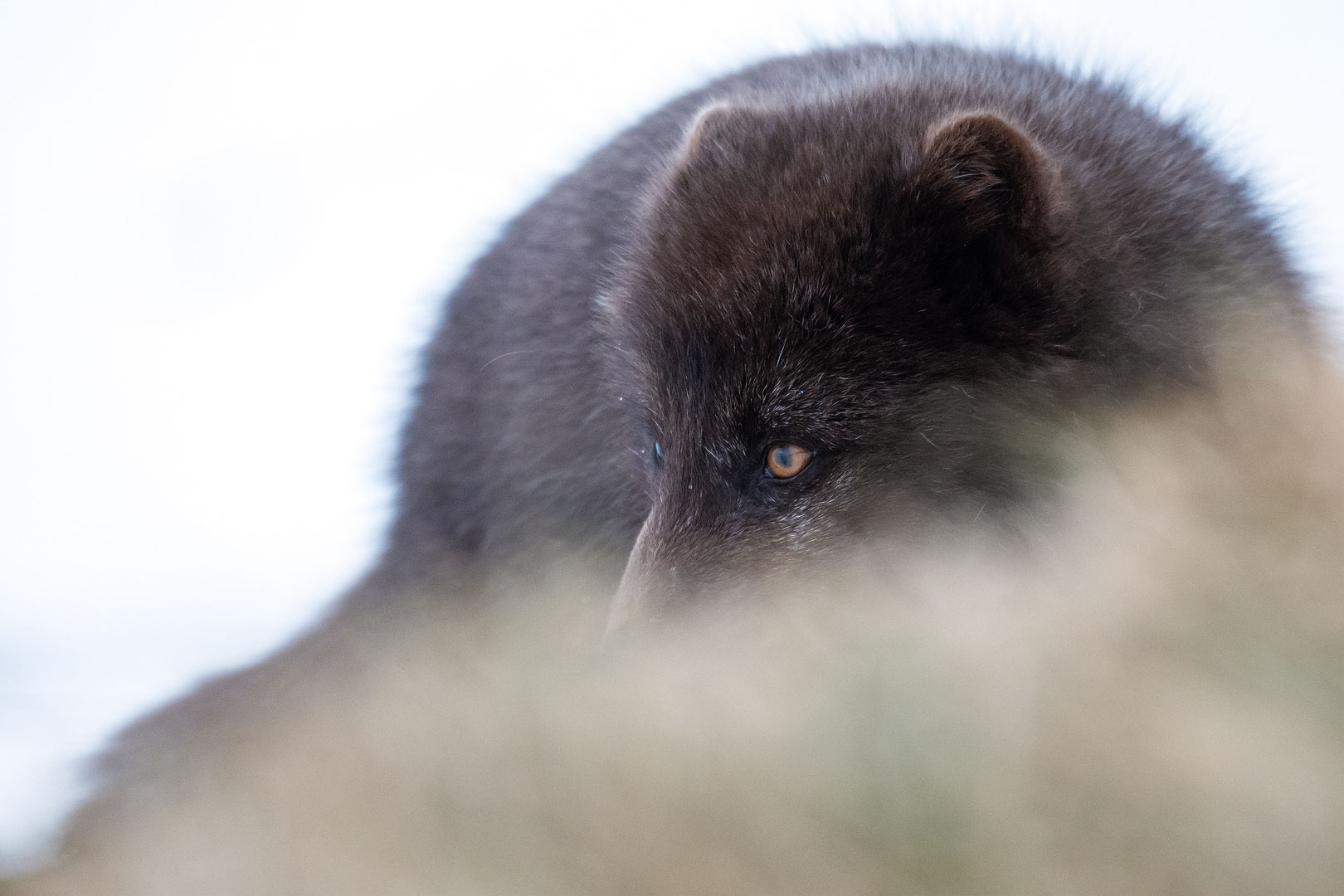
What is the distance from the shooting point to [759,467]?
2.11 metres

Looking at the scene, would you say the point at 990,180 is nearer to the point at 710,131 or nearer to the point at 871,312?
the point at 871,312

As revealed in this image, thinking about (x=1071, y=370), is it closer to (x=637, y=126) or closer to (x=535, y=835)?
(x=535, y=835)

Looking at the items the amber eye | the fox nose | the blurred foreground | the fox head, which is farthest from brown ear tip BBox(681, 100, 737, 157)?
the blurred foreground

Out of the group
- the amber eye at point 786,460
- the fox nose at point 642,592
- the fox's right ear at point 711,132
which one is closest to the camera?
the fox nose at point 642,592

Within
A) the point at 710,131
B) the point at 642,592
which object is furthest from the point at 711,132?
the point at 642,592

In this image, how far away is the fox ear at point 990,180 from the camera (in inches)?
75.4

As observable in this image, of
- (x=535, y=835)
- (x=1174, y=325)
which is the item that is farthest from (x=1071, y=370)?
(x=535, y=835)

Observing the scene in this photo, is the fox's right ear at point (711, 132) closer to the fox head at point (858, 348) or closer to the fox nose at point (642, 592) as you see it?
the fox head at point (858, 348)

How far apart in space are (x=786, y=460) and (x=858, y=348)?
0.81 ft

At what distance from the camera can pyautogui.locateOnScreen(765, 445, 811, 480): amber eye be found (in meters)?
2.06

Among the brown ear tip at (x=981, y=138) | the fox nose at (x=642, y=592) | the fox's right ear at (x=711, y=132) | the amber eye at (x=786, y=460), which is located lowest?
the fox nose at (x=642, y=592)

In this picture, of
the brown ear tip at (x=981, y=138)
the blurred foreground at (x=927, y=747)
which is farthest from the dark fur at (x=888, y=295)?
the blurred foreground at (x=927, y=747)

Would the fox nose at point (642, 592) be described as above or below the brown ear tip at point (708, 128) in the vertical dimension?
below

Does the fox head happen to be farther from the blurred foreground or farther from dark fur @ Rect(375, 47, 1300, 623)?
the blurred foreground
